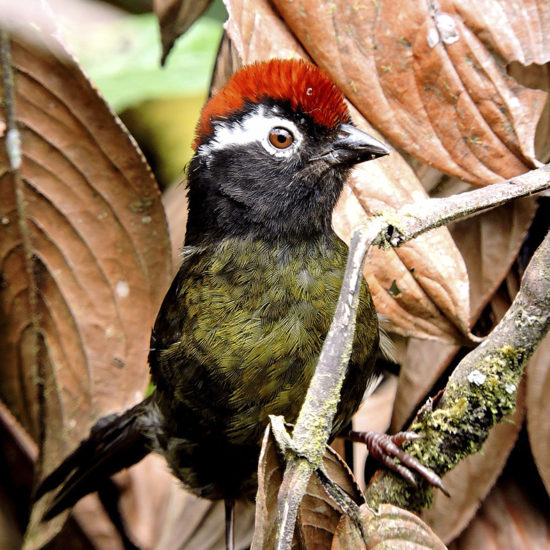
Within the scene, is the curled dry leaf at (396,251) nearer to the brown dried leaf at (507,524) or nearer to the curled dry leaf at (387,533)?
the brown dried leaf at (507,524)

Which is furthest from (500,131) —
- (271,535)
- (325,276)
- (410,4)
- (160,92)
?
(160,92)

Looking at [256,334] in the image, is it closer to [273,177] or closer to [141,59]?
[273,177]

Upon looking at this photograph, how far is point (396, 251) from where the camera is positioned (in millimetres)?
2322

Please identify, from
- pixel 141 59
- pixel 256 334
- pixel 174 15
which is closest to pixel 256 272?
pixel 256 334

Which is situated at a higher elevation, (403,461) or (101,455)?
(403,461)

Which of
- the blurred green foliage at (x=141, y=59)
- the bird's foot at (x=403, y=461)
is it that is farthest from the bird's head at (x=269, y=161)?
the blurred green foliage at (x=141, y=59)

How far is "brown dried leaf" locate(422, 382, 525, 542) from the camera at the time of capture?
2.41 metres

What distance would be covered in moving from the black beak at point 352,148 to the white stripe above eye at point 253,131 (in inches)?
5.0

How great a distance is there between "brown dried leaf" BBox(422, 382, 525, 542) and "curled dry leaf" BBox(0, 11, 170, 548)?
1.12m

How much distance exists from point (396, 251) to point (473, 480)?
0.75 meters

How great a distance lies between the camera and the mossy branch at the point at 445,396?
1363 mm

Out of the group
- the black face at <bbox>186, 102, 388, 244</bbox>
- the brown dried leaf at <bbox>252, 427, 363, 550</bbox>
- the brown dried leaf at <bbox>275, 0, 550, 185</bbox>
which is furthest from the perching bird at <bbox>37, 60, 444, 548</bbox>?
the brown dried leaf at <bbox>252, 427, 363, 550</bbox>

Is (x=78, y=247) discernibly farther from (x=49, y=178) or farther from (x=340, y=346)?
(x=340, y=346)

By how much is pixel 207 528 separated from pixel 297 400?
3.51 ft
